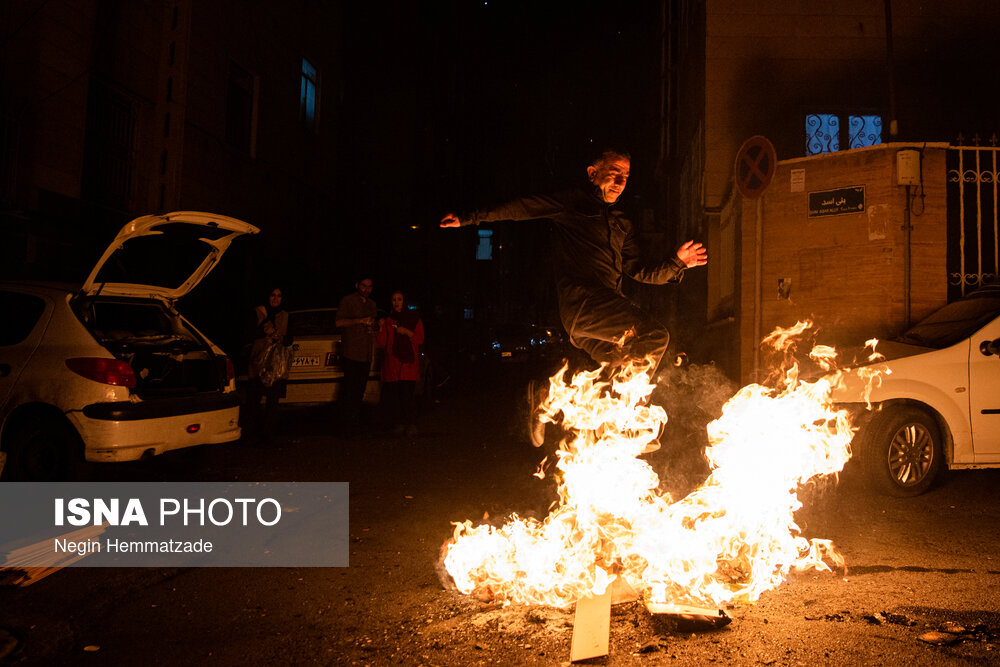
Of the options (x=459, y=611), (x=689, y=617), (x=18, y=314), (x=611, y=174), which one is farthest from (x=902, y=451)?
(x=18, y=314)

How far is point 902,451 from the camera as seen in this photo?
587 cm

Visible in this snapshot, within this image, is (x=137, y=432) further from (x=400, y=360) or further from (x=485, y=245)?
(x=485, y=245)

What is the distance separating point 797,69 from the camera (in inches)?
539

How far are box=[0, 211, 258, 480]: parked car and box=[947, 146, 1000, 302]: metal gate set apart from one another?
30.2 ft

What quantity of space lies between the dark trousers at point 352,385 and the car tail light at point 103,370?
3352 mm

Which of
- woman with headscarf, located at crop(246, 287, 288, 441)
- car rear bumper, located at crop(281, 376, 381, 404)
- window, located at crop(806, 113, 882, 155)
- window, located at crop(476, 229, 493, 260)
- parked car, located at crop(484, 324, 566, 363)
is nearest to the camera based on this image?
woman with headscarf, located at crop(246, 287, 288, 441)

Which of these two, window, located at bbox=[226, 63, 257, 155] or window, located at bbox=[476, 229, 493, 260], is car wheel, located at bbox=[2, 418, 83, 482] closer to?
window, located at bbox=[226, 63, 257, 155]

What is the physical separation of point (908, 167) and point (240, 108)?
43.0ft

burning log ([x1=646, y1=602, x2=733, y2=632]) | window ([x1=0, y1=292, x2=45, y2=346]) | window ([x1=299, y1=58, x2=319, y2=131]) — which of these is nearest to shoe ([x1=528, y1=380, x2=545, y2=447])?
burning log ([x1=646, y1=602, x2=733, y2=632])

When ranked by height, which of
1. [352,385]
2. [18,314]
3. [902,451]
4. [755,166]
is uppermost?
[755,166]

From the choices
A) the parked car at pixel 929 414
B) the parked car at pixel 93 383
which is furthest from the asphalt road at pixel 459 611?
the parked car at pixel 93 383

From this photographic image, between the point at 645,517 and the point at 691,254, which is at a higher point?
the point at 691,254

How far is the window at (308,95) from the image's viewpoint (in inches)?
715

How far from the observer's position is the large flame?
3.35 meters
